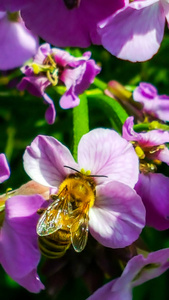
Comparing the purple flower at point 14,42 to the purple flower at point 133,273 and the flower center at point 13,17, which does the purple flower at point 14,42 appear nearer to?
the flower center at point 13,17

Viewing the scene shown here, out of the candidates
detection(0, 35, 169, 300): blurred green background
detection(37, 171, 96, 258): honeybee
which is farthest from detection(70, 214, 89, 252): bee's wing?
detection(0, 35, 169, 300): blurred green background

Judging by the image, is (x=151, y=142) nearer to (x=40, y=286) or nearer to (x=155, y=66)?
(x=40, y=286)

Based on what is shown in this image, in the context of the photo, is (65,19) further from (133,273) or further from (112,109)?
(133,273)

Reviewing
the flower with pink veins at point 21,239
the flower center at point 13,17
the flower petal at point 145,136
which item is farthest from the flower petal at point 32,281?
the flower center at point 13,17

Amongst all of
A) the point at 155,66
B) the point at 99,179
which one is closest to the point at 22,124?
the point at 155,66

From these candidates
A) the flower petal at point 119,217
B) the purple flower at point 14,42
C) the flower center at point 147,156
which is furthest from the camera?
the purple flower at point 14,42

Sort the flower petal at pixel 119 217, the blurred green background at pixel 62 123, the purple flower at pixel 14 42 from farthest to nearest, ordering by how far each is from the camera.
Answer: the blurred green background at pixel 62 123
the purple flower at pixel 14 42
the flower petal at pixel 119 217

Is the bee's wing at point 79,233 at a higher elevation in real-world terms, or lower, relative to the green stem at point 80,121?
lower
